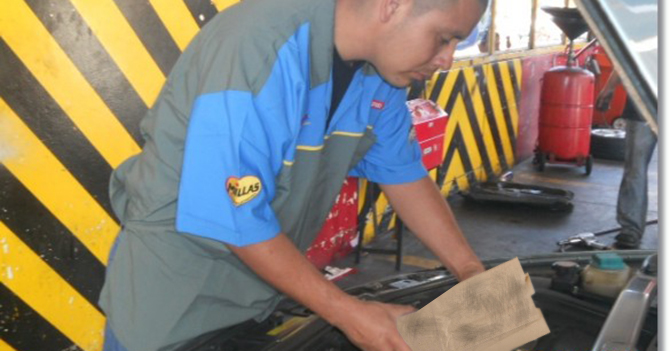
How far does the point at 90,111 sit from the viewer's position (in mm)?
2805

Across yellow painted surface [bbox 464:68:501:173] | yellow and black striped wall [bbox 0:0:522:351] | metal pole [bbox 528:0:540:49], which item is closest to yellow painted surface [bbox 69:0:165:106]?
yellow and black striped wall [bbox 0:0:522:351]

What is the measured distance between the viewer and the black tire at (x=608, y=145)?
7.45m

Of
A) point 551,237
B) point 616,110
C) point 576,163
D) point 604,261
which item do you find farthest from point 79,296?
point 616,110

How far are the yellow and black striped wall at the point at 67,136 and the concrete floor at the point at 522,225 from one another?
1587 mm

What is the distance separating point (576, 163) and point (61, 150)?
5374 millimetres

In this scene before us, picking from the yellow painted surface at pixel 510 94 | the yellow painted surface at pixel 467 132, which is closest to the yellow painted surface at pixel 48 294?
the yellow painted surface at pixel 467 132

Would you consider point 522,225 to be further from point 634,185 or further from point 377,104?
point 377,104

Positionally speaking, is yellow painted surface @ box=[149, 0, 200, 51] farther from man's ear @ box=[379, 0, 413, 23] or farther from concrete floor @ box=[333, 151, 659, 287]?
man's ear @ box=[379, 0, 413, 23]

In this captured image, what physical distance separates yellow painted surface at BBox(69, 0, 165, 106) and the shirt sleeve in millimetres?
1431

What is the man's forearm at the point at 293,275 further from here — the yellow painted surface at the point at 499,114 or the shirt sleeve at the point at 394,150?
the yellow painted surface at the point at 499,114

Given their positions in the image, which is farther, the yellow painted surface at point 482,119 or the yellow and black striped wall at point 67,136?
the yellow painted surface at point 482,119

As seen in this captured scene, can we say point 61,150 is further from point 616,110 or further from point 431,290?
point 616,110

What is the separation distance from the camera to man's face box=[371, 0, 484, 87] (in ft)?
4.26

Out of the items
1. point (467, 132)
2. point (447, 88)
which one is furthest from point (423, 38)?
point (467, 132)
